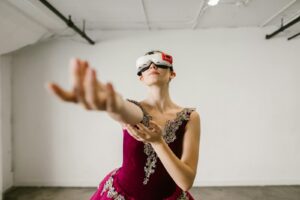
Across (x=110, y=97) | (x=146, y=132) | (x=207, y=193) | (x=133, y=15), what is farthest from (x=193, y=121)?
(x=207, y=193)

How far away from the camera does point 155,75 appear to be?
1.24 metres

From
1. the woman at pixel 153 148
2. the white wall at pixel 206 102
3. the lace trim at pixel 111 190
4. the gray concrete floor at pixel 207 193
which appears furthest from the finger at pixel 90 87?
the white wall at pixel 206 102

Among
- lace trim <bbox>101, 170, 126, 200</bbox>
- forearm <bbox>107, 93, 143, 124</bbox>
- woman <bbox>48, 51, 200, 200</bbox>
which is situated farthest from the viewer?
lace trim <bbox>101, 170, 126, 200</bbox>

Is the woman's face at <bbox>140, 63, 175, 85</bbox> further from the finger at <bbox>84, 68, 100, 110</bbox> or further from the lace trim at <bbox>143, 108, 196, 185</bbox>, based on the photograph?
the finger at <bbox>84, 68, 100, 110</bbox>

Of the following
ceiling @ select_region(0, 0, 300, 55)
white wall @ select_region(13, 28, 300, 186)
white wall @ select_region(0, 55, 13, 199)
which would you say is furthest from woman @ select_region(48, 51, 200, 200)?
white wall @ select_region(0, 55, 13, 199)

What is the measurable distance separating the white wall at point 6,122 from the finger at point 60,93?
185 inches

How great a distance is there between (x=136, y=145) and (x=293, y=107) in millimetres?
4646

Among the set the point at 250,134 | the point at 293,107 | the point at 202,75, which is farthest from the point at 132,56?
the point at 293,107

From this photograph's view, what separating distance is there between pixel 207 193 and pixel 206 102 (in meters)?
→ 1.62

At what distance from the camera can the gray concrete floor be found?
4344 mm

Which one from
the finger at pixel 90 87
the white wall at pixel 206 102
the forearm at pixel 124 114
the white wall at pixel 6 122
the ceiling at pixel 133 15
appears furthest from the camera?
the white wall at pixel 206 102

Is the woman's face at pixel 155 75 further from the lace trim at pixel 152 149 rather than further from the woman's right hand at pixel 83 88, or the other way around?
the woman's right hand at pixel 83 88

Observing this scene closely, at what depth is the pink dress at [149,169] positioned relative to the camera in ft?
4.06

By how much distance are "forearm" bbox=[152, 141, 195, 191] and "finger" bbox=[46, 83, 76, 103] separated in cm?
40
